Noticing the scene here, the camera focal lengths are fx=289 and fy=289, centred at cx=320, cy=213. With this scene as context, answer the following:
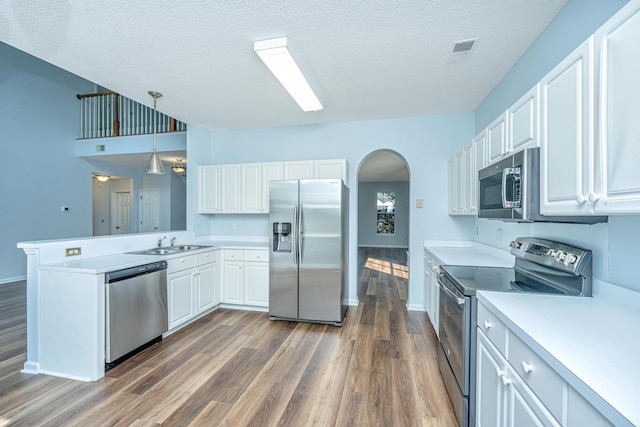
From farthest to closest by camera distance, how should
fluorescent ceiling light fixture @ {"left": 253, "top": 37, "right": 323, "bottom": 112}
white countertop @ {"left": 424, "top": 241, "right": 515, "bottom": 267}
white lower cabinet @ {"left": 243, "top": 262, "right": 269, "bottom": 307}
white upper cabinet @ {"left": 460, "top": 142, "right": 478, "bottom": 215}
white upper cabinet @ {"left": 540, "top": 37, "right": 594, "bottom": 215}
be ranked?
white lower cabinet @ {"left": 243, "top": 262, "right": 269, "bottom": 307}
white upper cabinet @ {"left": 460, "top": 142, "right": 478, "bottom": 215}
white countertop @ {"left": 424, "top": 241, "right": 515, "bottom": 267}
fluorescent ceiling light fixture @ {"left": 253, "top": 37, "right": 323, "bottom": 112}
white upper cabinet @ {"left": 540, "top": 37, "right": 594, "bottom": 215}

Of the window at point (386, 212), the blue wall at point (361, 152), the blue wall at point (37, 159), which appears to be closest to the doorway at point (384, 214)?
the window at point (386, 212)

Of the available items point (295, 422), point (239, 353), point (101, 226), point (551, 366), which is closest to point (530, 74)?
point (551, 366)

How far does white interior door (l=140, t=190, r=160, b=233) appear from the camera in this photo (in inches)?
325

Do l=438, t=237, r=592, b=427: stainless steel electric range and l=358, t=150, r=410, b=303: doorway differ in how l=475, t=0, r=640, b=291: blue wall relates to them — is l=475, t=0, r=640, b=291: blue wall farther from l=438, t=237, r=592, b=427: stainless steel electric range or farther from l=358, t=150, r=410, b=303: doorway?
l=358, t=150, r=410, b=303: doorway

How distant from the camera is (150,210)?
27.2 feet

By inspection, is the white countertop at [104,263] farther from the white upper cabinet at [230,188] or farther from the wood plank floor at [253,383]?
the white upper cabinet at [230,188]

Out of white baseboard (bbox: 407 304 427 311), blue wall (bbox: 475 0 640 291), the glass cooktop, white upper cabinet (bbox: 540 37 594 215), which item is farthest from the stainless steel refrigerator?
white upper cabinet (bbox: 540 37 594 215)

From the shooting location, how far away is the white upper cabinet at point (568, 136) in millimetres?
1198

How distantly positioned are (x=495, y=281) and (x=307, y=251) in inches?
81.2

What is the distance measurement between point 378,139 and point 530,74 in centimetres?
201

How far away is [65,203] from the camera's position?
6.10 meters

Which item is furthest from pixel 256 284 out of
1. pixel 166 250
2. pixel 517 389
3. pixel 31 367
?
pixel 517 389

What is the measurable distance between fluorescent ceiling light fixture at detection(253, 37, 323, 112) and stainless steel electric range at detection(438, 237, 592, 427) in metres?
2.10

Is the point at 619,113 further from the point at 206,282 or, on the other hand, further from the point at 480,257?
the point at 206,282
